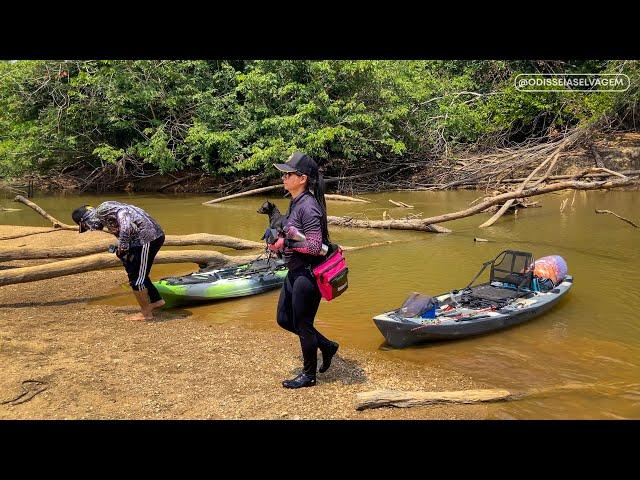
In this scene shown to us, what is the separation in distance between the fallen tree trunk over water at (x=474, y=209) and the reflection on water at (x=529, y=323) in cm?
24

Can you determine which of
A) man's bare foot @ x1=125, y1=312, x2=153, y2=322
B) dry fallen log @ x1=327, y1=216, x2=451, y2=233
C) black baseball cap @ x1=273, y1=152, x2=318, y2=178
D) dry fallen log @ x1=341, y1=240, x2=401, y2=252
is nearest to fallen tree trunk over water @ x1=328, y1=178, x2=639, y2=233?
dry fallen log @ x1=327, y1=216, x2=451, y2=233

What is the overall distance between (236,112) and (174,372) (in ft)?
53.3

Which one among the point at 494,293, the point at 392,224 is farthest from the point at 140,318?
the point at 392,224

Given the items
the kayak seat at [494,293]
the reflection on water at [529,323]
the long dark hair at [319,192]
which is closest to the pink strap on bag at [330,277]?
the long dark hair at [319,192]

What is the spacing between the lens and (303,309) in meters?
4.30

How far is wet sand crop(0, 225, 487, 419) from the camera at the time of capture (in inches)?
162

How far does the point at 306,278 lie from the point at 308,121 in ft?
49.8

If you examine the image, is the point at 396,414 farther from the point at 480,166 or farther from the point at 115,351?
the point at 480,166

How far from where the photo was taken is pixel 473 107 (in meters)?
23.1

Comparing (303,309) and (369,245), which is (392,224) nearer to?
(369,245)

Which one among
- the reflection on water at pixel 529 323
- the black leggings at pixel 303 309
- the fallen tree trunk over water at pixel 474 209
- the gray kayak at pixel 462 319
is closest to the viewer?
the black leggings at pixel 303 309

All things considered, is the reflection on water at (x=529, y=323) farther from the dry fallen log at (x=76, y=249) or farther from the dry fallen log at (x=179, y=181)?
the dry fallen log at (x=179, y=181)

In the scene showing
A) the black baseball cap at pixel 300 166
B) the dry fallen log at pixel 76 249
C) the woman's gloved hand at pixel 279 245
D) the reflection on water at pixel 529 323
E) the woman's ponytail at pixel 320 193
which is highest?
the black baseball cap at pixel 300 166

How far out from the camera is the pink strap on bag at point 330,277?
13.8 feet
